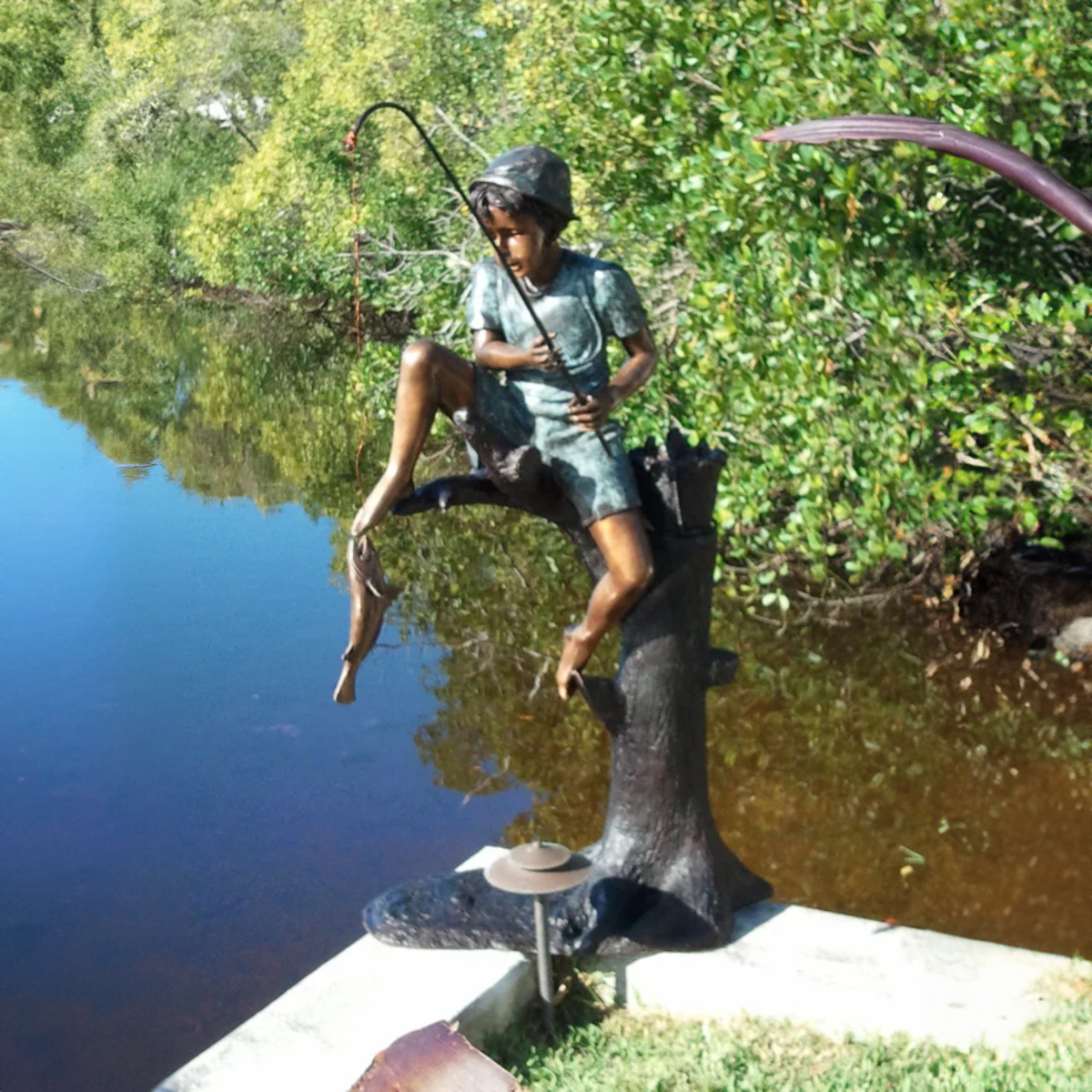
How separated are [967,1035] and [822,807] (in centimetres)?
339

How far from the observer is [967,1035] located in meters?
4.95

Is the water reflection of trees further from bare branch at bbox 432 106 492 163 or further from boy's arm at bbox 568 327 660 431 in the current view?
bare branch at bbox 432 106 492 163

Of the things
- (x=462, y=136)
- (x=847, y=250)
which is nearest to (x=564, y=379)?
(x=847, y=250)

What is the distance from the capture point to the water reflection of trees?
24.6 feet

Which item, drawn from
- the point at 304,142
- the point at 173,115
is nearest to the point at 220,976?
the point at 304,142

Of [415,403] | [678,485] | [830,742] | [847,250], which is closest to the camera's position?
[415,403]

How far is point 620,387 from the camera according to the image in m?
5.06

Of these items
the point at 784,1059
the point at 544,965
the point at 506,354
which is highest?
the point at 506,354

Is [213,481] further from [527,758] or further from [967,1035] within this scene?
[967,1035]

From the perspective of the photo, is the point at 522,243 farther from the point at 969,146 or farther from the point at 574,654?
the point at 969,146

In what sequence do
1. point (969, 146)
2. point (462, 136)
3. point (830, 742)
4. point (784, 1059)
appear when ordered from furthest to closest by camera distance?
point (462, 136) → point (830, 742) → point (784, 1059) → point (969, 146)

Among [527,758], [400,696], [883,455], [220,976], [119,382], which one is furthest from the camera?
[119,382]

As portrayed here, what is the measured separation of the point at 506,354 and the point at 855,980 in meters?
2.43

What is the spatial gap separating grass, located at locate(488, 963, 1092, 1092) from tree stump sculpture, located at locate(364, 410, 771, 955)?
1.10 feet
